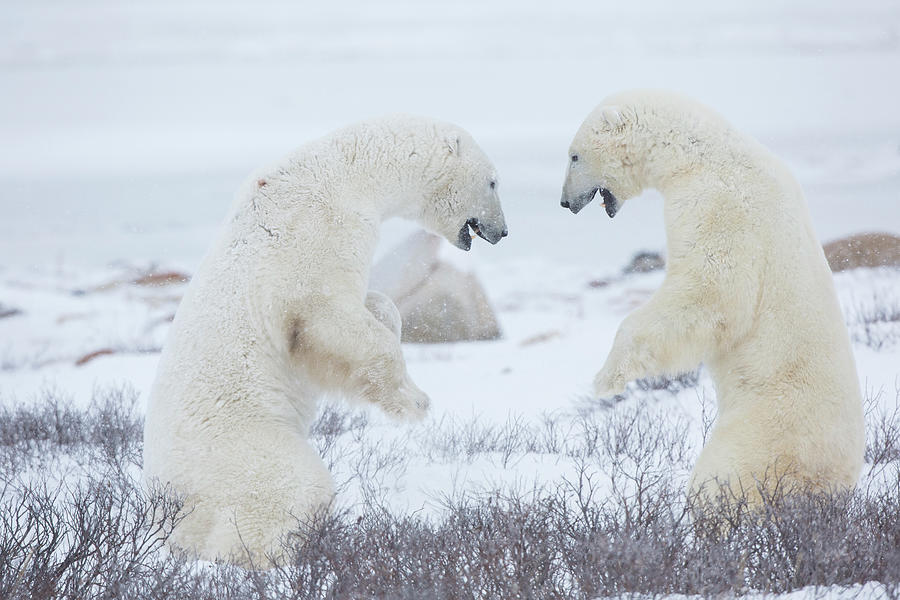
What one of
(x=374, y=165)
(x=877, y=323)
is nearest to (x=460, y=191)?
(x=374, y=165)

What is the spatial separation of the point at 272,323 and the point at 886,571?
204cm

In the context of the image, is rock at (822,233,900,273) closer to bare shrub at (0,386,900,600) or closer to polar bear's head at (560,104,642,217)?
polar bear's head at (560,104,642,217)

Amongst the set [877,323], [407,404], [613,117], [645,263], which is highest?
[613,117]

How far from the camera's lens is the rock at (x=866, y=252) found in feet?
30.2

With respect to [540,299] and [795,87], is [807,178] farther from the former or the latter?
[795,87]

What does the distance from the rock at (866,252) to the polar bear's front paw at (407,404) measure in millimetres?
7190

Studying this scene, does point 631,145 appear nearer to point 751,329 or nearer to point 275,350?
point 751,329

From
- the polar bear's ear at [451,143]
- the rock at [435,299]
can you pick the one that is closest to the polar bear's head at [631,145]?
the polar bear's ear at [451,143]

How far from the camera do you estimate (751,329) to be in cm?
292

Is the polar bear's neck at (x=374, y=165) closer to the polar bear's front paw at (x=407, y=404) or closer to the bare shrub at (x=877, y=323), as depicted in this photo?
the polar bear's front paw at (x=407, y=404)

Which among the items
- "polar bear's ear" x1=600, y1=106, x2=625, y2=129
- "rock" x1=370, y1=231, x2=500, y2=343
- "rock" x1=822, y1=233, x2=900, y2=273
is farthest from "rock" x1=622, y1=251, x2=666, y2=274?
"polar bear's ear" x1=600, y1=106, x2=625, y2=129

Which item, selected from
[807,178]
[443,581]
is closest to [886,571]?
[443,581]

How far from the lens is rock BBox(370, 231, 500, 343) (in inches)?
367

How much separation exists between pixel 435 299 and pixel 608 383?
634 centimetres
